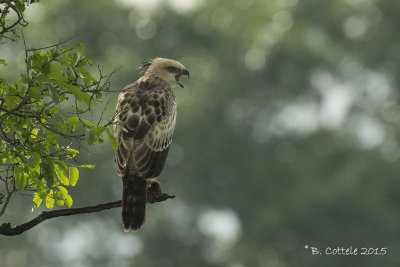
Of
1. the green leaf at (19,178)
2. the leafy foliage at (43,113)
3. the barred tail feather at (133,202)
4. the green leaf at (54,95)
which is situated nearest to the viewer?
the green leaf at (54,95)

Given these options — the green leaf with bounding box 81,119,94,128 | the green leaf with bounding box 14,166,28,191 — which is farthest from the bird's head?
the green leaf with bounding box 81,119,94,128

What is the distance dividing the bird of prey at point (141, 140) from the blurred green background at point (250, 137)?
23.8m

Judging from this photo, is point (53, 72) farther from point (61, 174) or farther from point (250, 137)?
point (250, 137)

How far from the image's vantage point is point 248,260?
3678cm

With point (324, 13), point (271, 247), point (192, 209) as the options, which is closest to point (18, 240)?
point (192, 209)

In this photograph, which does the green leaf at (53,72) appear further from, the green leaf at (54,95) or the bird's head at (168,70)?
the bird's head at (168,70)

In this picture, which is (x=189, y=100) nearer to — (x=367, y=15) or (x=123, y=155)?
(x=367, y=15)

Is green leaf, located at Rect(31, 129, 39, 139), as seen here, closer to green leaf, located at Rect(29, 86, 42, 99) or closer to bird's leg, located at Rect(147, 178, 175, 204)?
green leaf, located at Rect(29, 86, 42, 99)

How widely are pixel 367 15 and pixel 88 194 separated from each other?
16.0m

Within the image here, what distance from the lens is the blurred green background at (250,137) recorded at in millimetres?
36125

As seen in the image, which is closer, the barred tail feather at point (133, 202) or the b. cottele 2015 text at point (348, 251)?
the barred tail feather at point (133, 202)

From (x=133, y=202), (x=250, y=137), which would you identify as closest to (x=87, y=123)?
(x=133, y=202)

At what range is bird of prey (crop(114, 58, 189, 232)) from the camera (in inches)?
363

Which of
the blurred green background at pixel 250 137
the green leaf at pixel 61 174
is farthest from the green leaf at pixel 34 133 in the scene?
the blurred green background at pixel 250 137
